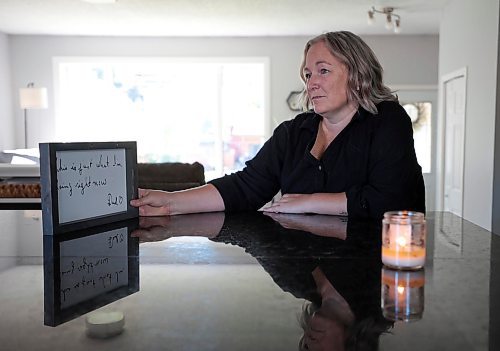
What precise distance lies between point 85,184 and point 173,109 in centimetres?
713

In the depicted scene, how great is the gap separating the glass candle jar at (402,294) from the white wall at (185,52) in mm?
7259

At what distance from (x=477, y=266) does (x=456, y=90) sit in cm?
464

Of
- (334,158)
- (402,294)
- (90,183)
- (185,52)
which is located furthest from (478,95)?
(185,52)

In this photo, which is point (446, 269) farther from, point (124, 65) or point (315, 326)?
point (124, 65)

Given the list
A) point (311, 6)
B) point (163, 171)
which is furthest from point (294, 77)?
point (163, 171)

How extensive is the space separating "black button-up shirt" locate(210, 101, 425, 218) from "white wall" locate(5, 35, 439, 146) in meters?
6.27

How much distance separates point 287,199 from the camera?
5.11 ft

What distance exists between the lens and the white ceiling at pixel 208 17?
587cm

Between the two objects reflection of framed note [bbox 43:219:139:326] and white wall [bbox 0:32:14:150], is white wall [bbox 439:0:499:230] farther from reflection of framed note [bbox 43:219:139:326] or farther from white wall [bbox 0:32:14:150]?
white wall [bbox 0:32:14:150]

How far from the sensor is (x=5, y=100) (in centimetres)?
779

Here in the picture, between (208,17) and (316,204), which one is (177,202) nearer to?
(316,204)

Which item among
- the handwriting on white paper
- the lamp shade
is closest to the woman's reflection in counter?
the handwriting on white paper

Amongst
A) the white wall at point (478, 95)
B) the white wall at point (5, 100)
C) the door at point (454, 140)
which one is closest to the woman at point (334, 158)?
the white wall at point (478, 95)

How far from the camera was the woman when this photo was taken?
151 centimetres
